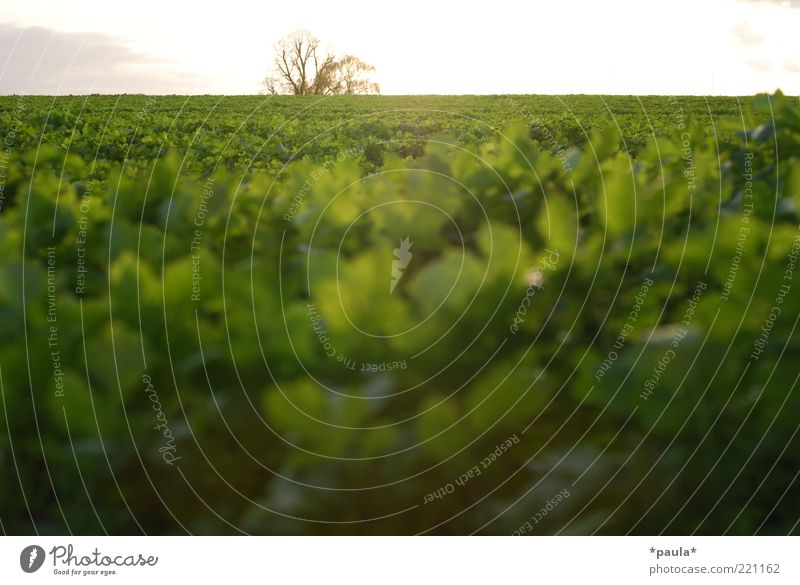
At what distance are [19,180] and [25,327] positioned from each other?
1.61 meters

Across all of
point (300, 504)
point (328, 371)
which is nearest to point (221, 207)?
point (328, 371)

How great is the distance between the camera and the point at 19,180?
2891 millimetres

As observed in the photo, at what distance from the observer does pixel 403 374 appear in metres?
1.40

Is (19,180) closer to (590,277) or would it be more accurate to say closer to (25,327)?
(25,327)

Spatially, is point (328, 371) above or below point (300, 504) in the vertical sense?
above

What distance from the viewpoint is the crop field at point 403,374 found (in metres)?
1.39

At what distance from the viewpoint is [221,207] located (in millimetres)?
2111

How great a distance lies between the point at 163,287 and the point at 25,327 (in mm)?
277

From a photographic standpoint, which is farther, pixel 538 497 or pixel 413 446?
pixel 538 497

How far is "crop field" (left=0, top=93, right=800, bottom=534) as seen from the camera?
1386mm
